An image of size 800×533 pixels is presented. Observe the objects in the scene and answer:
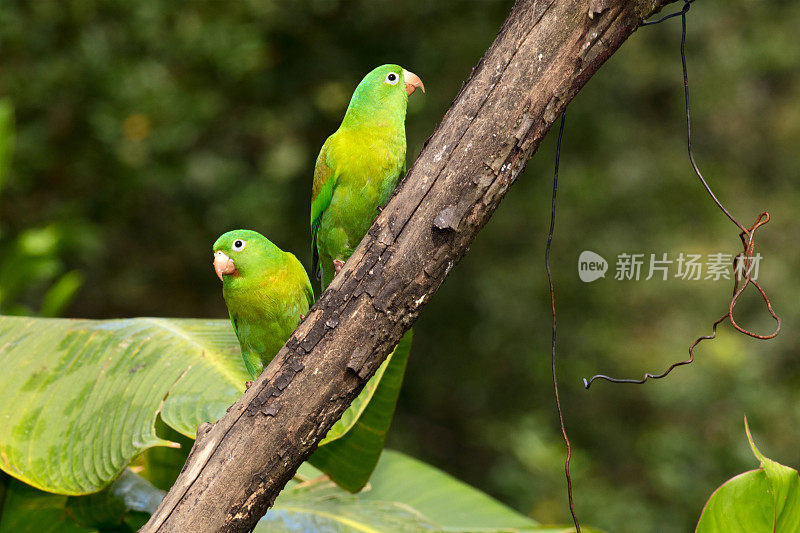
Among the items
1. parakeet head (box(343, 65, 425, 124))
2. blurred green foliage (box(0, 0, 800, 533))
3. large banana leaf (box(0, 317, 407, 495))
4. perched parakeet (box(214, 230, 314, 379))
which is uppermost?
parakeet head (box(343, 65, 425, 124))

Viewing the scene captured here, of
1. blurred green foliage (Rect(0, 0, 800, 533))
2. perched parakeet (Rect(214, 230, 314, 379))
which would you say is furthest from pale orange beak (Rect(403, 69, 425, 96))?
blurred green foliage (Rect(0, 0, 800, 533))

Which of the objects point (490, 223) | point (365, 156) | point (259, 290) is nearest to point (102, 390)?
point (259, 290)

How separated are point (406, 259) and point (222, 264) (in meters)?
0.42

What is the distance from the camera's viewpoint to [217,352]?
197cm

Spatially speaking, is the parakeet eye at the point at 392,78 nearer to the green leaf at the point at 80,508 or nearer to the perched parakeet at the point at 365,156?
the perched parakeet at the point at 365,156

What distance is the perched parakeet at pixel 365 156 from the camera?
1.69 metres

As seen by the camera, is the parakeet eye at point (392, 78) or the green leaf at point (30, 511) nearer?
the parakeet eye at point (392, 78)

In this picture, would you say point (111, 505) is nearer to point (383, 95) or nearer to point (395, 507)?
point (395, 507)

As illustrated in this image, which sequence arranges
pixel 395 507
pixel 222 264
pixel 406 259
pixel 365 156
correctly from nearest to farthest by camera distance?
pixel 406 259 → pixel 222 264 → pixel 365 156 → pixel 395 507

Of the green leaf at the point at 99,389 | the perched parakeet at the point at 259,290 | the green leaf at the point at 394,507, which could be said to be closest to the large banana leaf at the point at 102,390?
the green leaf at the point at 99,389

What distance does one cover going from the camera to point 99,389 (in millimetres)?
1908

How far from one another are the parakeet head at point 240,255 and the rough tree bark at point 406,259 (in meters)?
0.25

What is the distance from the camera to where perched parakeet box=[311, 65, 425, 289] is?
1.69 m

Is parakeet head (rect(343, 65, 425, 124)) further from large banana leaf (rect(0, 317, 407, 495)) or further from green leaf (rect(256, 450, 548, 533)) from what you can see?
green leaf (rect(256, 450, 548, 533))
